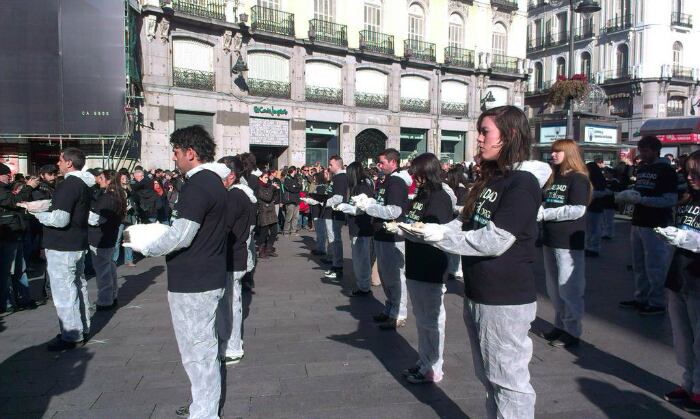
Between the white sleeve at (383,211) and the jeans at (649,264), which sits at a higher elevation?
the white sleeve at (383,211)

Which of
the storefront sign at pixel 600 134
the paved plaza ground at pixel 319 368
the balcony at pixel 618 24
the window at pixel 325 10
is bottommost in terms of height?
the paved plaza ground at pixel 319 368

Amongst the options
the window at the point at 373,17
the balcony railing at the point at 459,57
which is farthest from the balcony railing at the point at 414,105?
the window at the point at 373,17

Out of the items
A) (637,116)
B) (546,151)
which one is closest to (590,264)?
(546,151)

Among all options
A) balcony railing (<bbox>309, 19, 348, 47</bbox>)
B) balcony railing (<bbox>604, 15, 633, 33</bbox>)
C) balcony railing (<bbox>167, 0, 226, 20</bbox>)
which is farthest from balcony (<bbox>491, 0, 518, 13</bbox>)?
balcony railing (<bbox>167, 0, 226, 20</bbox>)

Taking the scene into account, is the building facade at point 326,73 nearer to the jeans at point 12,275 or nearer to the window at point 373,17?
the window at point 373,17

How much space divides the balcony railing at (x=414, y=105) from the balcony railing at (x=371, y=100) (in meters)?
1.30

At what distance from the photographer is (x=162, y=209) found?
1295 centimetres

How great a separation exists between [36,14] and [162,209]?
33.3 feet

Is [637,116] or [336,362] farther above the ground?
[637,116]

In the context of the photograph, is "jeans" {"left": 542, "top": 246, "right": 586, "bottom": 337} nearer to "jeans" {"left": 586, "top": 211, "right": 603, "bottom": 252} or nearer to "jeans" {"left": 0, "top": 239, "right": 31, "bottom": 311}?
"jeans" {"left": 586, "top": 211, "right": 603, "bottom": 252}

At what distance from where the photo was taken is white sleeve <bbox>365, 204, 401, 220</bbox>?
226 inches

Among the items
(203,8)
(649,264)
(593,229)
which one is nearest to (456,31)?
(203,8)

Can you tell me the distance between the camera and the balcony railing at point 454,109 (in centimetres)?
3125

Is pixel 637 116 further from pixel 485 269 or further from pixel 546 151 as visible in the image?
pixel 485 269
